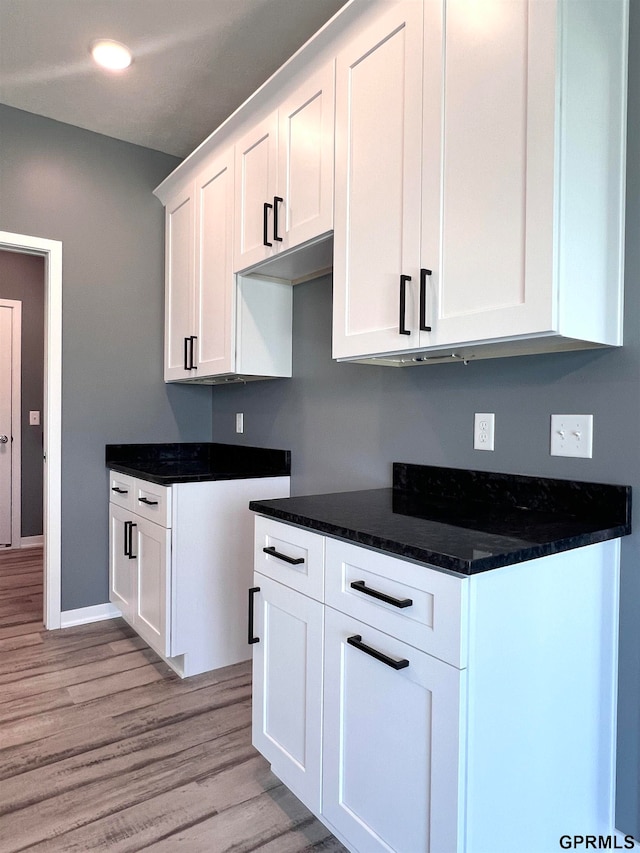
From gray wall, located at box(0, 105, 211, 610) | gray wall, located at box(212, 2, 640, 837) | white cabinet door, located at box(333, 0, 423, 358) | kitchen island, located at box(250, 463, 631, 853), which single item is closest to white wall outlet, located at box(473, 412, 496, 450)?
gray wall, located at box(212, 2, 640, 837)

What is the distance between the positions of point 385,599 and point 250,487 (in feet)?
4.66

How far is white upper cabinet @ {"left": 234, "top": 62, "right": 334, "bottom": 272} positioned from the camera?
182 cm

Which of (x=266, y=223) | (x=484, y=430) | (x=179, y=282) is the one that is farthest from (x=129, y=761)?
Result: (x=179, y=282)

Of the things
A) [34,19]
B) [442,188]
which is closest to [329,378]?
[442,188]

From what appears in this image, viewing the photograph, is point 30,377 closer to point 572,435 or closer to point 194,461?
point 194,461

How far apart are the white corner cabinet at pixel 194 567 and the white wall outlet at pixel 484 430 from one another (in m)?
1.12

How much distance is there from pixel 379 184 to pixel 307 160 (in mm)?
438

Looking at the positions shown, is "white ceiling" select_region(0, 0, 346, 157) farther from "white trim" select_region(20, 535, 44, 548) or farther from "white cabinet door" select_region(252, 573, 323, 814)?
"white trim" select_region(20, 535, 44, 548)

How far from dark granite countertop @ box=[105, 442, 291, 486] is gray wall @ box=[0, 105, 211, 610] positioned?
8 cm

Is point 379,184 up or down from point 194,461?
up

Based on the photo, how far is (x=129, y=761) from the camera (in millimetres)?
1812

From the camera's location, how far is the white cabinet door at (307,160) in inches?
70.9

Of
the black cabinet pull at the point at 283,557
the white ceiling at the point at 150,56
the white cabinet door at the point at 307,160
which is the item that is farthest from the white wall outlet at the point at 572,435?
the white ceiling at the point at 150,56

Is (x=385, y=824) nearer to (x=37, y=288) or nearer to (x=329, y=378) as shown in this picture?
(x=329, y=378)
